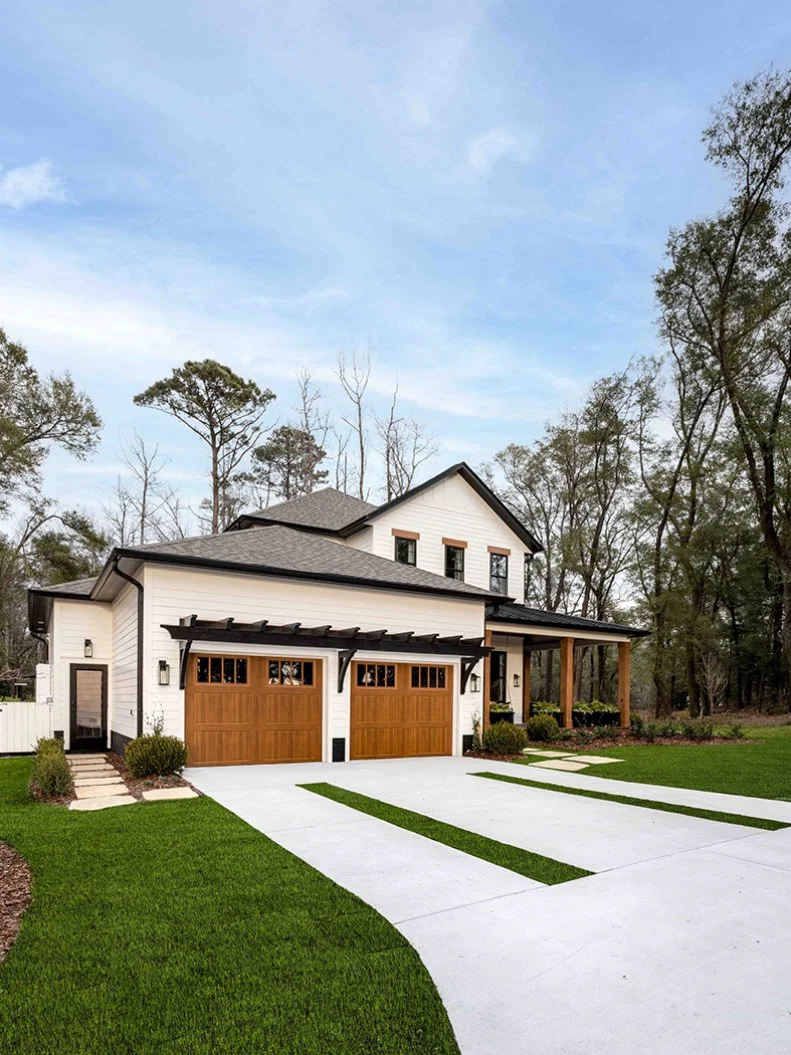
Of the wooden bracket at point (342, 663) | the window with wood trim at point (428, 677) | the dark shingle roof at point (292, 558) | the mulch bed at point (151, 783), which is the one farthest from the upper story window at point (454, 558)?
the mulch bed at point (151, 783)

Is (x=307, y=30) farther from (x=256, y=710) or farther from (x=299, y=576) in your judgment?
(x=256, y=710)

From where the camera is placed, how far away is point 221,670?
11516 mm

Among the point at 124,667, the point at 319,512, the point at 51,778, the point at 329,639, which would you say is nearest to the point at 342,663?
the point at 329,639

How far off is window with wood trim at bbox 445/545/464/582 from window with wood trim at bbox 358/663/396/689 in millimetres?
7700

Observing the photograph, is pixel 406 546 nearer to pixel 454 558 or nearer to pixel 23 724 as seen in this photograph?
pixel 454 558

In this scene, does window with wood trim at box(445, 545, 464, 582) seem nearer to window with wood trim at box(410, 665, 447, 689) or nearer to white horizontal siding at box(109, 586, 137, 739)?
window with wood trim at box(410, 665, 447, 689)

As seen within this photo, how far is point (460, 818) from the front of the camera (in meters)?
7.52

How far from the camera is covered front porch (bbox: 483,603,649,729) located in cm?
1931

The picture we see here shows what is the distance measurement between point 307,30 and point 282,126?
2180 mm

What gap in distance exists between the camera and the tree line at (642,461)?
75.4 ft

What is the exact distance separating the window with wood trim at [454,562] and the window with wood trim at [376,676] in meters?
7.70

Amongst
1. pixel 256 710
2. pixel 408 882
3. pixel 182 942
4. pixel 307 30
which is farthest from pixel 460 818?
pixel 307 30

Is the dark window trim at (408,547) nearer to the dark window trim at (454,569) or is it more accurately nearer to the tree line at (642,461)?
the dark window trim at (454,569)

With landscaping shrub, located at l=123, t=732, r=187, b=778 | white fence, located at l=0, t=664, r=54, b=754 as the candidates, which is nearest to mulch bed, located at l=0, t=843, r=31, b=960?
landscaping shrub, located at l=123, t=732, r=187, b=778
